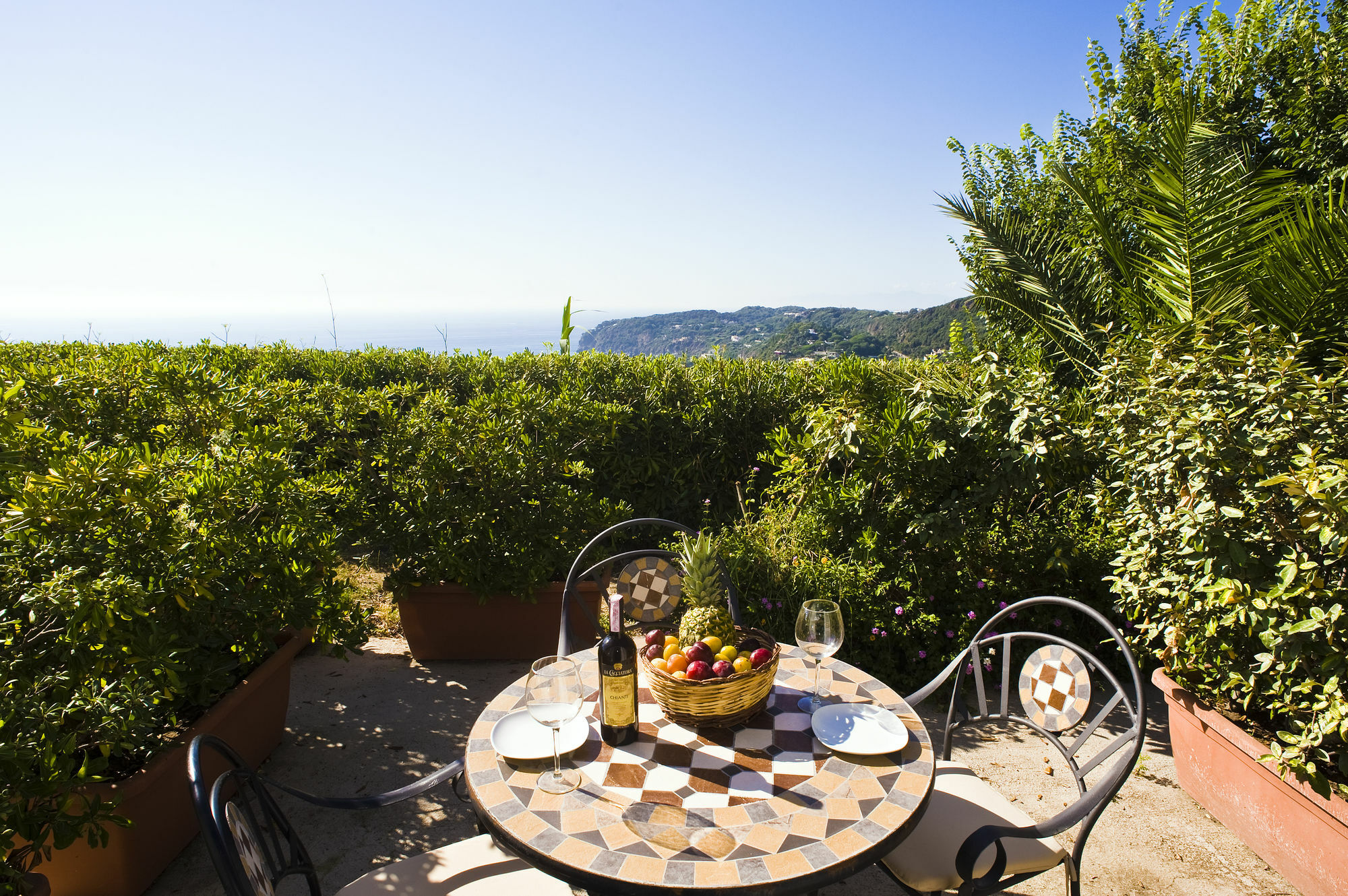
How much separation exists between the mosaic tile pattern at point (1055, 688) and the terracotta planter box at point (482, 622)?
98.1 inches

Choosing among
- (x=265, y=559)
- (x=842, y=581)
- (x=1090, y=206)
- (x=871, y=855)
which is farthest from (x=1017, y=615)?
(x=265, y=559)

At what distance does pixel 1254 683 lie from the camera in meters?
2.56

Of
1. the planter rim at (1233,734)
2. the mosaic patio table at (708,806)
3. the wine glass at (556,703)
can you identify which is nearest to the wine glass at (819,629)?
the mosaic patio table at (708,806)

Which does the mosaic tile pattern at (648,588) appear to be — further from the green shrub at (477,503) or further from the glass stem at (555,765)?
the glass stem at (555,765)

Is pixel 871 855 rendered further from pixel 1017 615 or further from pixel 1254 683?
pixel 1017 615

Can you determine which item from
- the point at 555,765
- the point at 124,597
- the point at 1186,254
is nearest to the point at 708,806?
the point at 555,765

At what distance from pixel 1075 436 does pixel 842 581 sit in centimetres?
150

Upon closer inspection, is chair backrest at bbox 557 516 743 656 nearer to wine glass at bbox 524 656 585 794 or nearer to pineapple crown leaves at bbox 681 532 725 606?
pineapple crown leaves at bbox 681 532 725 606

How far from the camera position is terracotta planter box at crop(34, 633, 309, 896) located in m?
2.34

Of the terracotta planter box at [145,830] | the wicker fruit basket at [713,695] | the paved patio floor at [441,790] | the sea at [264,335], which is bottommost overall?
the paved patio floor at [441,790]

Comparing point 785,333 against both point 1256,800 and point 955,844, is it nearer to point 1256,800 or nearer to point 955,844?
point 1256,800

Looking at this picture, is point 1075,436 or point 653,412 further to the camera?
point 653,412

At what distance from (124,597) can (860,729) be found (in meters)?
2.20

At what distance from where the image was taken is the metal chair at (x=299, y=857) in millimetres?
1360
